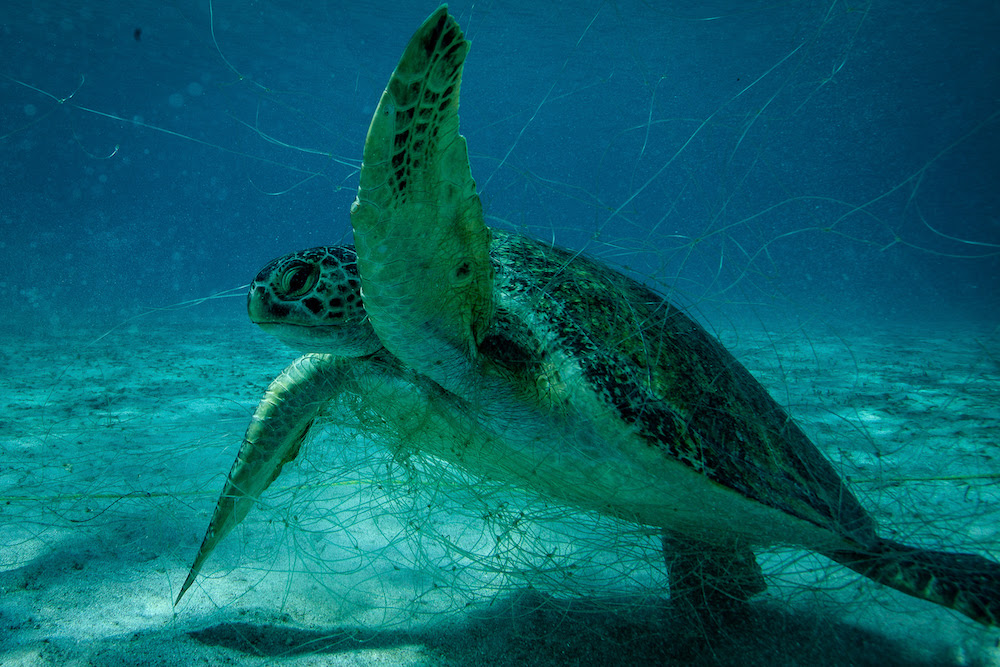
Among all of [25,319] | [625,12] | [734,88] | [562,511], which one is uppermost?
[734,88]

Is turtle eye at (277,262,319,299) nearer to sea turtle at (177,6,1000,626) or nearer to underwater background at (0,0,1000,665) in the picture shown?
sea turtle at (177,6,1000,626)

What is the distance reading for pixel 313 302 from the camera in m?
1.54

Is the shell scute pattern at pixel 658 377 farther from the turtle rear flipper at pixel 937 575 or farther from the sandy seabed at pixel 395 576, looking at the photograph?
the sandy seabed at pixel 395 576

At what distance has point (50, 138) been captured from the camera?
42.8 metres

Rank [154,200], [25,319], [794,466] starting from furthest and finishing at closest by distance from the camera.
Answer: [154,200]
[25,319]
[794,466]

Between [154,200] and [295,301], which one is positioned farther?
[154,200]

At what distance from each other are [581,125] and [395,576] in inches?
2108

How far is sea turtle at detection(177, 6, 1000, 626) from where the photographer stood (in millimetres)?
1314

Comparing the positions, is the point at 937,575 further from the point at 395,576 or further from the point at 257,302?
the point at 257,302

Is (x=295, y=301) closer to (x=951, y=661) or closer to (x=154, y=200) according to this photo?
(x=951, y=661)

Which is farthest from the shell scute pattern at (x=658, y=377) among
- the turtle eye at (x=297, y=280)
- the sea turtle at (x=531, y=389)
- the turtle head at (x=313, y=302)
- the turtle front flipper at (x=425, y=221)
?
the turtle eye at (x=297, y=280)

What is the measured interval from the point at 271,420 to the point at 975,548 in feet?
9.18

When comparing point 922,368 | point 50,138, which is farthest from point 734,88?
point 50,138

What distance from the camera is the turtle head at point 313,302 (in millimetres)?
1496
